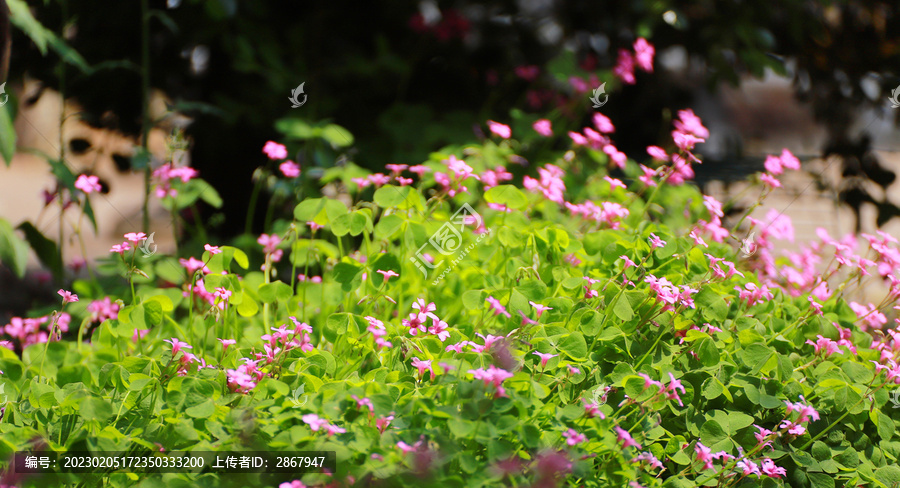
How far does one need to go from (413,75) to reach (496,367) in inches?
83.4

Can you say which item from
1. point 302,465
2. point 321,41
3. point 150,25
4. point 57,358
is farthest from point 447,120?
point 302,465

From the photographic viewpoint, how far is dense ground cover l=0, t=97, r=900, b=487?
1101 mm

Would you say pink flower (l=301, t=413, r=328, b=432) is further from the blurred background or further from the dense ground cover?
the blurred background

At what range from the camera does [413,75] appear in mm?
3045

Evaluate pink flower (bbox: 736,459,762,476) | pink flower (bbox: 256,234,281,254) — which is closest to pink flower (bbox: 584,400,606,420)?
pink flower (bbox: 736,459,762,476)

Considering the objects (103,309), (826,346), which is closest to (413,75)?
(103,309)

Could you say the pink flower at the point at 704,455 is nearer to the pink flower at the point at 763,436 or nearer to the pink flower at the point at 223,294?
the pink flower at the point at 763,436

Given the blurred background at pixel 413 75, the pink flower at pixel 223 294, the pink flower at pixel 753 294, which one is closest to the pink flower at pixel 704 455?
the pink flower at pixel 753 294

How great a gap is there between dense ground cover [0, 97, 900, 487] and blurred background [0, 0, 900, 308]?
83 cm

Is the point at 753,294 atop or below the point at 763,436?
atop

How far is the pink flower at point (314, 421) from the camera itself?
1.02m

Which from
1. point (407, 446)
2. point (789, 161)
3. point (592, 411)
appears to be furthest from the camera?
point (789, 161)

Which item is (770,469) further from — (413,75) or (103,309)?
(413,75)

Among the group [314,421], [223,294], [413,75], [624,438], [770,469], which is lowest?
[770,469]
